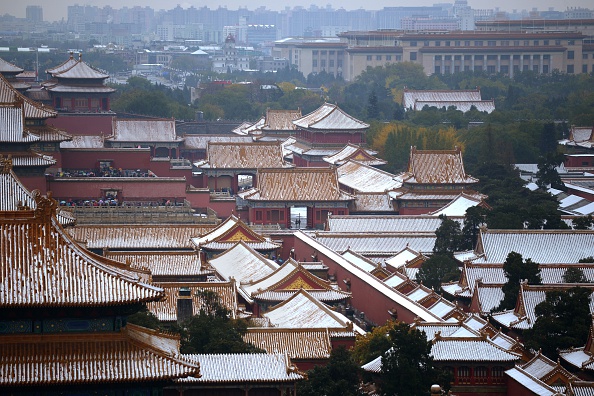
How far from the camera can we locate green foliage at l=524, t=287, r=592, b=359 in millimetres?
29375

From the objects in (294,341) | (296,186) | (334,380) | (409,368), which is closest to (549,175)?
(296,186)

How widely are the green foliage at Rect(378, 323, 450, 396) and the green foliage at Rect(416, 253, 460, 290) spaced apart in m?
12.9

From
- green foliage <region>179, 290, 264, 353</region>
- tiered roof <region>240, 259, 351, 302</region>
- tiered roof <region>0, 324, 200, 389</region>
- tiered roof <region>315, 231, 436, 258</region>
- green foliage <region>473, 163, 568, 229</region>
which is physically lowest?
tiered roof <region>315, 231, 436, 258</region>

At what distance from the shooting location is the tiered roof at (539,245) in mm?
39688

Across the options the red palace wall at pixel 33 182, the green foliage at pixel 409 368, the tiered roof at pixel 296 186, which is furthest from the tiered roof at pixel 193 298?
the tiered roof at pixel 296 186

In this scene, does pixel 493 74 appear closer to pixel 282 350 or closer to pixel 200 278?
pixel 200 278

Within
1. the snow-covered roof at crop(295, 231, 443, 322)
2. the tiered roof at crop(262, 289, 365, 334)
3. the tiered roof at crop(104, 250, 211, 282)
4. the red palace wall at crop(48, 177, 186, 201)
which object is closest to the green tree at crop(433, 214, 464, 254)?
the snow-covered roof at crop(295, 231, 443, 322)

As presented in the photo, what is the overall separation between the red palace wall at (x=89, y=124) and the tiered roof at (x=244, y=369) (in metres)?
42.7

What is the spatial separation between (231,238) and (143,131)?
82.6 ft

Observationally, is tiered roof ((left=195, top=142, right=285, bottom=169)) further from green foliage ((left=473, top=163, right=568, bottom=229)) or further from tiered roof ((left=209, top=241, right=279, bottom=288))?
tiered roof ((left=209, top=241, right=279, bottom=288))

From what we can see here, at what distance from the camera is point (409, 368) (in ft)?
81.9

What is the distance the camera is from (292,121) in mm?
72875

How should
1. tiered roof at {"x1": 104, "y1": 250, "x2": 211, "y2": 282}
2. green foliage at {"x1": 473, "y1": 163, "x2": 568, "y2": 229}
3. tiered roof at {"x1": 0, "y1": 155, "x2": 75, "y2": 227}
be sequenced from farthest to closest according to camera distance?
green foliage at {"x1": 473, "y1": 163, "x2": 568, "y2": 229} < tiered roof at {"x1": 104, "y1": 250, "x2": 211, "y2": 282} < tiered roof at {"x1": 0, "y1": 155, "x2": 75, "y2": 227}

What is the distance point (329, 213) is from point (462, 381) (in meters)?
21.6
